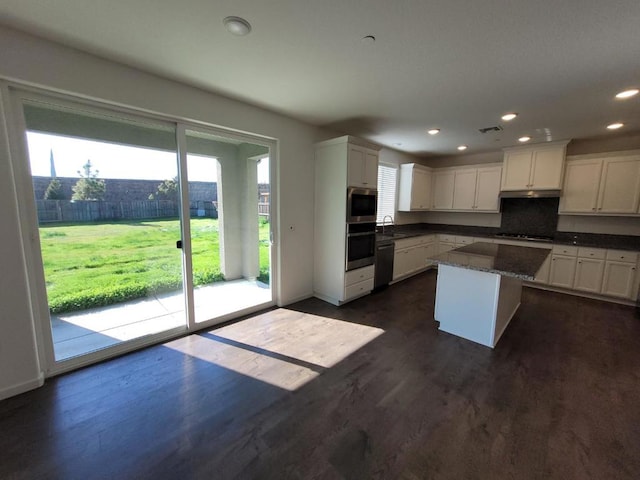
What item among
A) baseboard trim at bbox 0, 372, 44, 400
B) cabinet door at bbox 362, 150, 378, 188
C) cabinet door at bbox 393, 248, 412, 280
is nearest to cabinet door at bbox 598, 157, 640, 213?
cabinet door at bbox 393, 248, 412, 280

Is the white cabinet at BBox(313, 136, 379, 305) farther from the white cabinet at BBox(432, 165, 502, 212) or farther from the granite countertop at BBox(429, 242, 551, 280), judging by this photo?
the white cabinet at BBox(432, 165, 502, 212)

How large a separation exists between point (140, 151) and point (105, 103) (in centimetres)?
46

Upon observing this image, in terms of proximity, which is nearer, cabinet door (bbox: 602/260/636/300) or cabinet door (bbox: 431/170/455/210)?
cabinet door (bbox: 602/260/636/300)

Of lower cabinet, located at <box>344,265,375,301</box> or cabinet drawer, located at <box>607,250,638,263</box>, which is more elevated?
cabinet drawer, located at <box>607,250,638,263</box>

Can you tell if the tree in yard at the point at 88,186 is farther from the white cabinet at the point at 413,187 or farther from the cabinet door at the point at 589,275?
the cabinet door at the point at 589,275

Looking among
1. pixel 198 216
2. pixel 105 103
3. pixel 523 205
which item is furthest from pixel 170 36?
pixel 523 205

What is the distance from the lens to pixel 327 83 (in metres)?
2.63

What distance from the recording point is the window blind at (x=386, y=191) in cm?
562

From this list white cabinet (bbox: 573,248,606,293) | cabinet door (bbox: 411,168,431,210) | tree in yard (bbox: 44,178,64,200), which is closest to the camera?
tree in yard (bbox: 44,178,64,200)

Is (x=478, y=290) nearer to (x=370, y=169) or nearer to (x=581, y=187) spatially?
(x=370, y=169)

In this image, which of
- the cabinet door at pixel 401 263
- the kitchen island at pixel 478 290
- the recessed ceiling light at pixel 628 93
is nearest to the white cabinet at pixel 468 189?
the cabinet door at pixel 401 263

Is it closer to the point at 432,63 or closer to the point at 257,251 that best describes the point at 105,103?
the point at 257,251

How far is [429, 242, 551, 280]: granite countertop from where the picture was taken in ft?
8.18

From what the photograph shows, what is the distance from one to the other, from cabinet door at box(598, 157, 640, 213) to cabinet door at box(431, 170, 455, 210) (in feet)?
7.72
